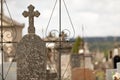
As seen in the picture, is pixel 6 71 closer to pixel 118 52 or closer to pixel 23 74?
pixel 23 74

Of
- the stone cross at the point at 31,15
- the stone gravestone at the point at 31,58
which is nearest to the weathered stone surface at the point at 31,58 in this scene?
the stone gravestone at the point at 31,58

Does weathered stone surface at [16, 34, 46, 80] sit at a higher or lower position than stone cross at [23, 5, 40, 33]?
lower

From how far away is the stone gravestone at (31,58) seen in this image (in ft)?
37.9

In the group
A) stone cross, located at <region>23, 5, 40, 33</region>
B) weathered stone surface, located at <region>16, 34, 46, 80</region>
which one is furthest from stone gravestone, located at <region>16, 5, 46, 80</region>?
stone cross, located at <region>23, 5, 40, 33</region>

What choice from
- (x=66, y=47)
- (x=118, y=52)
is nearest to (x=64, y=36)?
(x=66, y=47)

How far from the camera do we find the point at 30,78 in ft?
37.9

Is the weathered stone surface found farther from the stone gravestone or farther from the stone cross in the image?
the stone cross

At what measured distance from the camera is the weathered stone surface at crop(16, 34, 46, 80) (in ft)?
37.9

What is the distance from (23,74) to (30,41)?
0.86 meters

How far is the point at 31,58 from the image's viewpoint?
11.6 m

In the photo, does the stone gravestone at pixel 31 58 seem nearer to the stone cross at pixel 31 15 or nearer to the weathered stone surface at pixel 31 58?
the weathered stone surface at pixel 31 58

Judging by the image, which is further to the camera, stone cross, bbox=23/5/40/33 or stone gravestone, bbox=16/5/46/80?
stone cross, bbox=23/5/40/33

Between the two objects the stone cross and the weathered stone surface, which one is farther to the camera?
the stone cross

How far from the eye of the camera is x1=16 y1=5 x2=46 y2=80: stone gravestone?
11.5 meters
